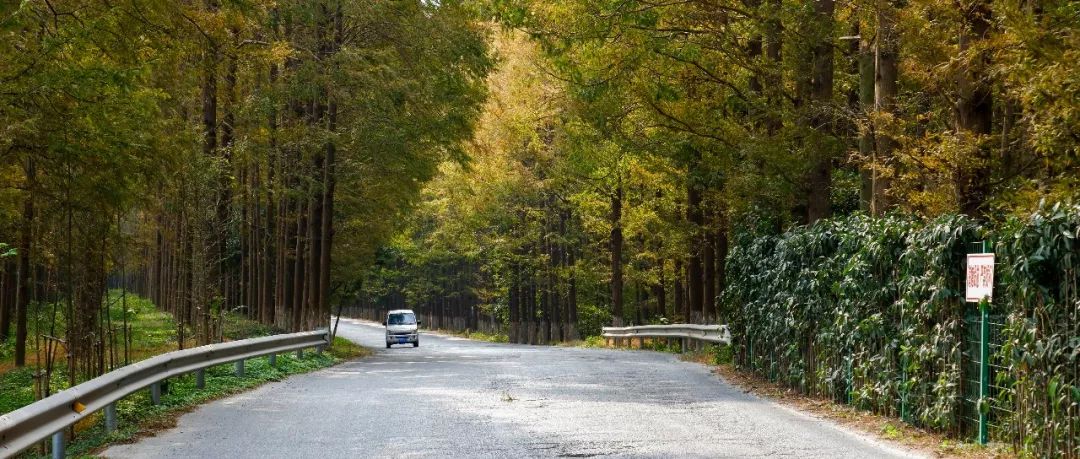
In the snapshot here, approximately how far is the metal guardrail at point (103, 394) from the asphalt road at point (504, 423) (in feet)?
1.95

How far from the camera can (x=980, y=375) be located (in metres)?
10.2

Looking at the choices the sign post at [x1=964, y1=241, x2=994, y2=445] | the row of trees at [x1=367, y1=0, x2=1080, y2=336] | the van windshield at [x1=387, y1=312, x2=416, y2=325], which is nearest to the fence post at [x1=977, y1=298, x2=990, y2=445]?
the sign post at [x1=964, y1=241, x2=994, y2=445]

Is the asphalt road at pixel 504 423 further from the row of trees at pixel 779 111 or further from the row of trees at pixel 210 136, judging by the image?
the row of trees at pixel 779 111

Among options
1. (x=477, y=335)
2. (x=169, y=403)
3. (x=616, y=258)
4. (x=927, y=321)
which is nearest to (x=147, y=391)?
(x=169, y=403)

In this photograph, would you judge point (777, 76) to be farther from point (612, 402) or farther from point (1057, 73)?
point (1057, 73)

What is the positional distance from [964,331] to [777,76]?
1176 cm

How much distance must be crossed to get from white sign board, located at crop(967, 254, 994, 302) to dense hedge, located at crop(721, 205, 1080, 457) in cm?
16

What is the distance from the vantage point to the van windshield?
44719 millimetres

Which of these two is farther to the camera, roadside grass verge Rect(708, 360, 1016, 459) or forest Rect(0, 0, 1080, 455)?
forest Rect(0, 0, 1080, 455)

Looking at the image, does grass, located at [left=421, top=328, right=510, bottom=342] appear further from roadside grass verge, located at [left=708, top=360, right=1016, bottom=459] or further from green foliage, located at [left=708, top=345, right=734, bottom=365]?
roadside grass verge, located at [left=708, top=360, right=1016, bottom=459]

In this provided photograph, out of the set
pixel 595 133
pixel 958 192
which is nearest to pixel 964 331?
pixel 958 192

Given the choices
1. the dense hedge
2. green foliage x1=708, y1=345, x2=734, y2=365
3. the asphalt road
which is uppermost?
the dense hedge

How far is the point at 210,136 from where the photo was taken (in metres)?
27.1

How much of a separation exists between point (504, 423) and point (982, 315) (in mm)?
5040
